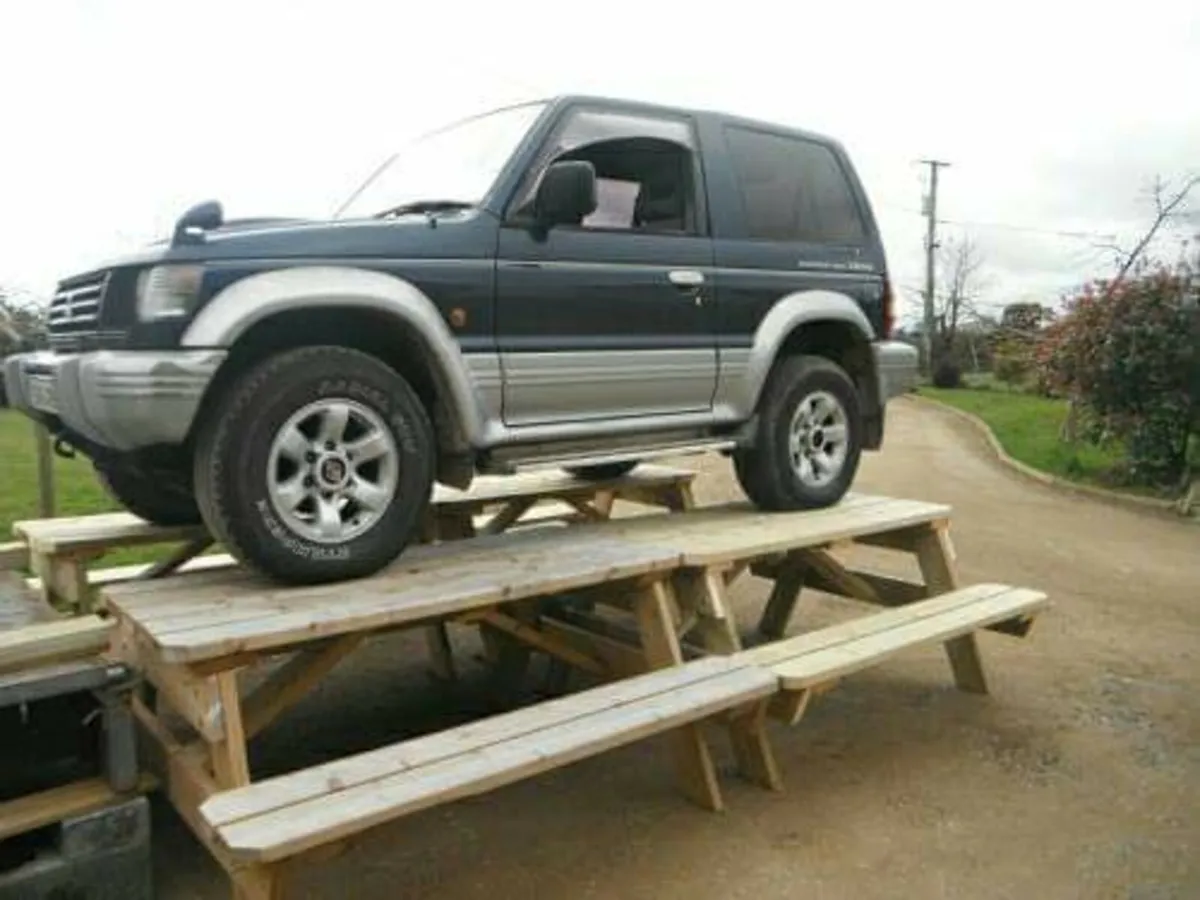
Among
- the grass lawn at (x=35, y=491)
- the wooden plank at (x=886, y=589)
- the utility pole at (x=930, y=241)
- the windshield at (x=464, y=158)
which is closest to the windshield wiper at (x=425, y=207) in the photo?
the windshield at (x=464, y=158)

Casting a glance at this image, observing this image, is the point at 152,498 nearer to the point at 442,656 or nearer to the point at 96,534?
the point at 96,534

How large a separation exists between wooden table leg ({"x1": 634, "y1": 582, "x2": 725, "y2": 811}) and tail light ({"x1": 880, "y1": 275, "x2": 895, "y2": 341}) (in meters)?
2.24

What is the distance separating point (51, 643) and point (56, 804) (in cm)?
44

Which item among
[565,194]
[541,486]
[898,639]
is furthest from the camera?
[541,486]

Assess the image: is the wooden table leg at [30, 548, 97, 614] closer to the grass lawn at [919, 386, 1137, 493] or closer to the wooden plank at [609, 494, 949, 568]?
the wooden plank at [609, 494, 949, 568]

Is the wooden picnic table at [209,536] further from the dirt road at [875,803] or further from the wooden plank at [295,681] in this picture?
the wooden plank at [295,681]

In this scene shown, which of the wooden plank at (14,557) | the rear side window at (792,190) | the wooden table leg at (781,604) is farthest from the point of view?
the wooden table leg at (781,604)

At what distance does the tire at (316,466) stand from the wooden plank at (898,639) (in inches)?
56.9

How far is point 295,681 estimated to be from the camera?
11.5ft

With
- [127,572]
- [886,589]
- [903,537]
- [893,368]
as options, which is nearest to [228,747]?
[127,572]

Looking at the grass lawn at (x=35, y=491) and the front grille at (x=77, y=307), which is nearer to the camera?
the front grille at (x=77, y=307)

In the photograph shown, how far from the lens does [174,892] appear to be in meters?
3.51

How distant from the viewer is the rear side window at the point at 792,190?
498 centimetres

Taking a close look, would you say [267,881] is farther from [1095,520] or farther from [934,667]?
[1095,520]
